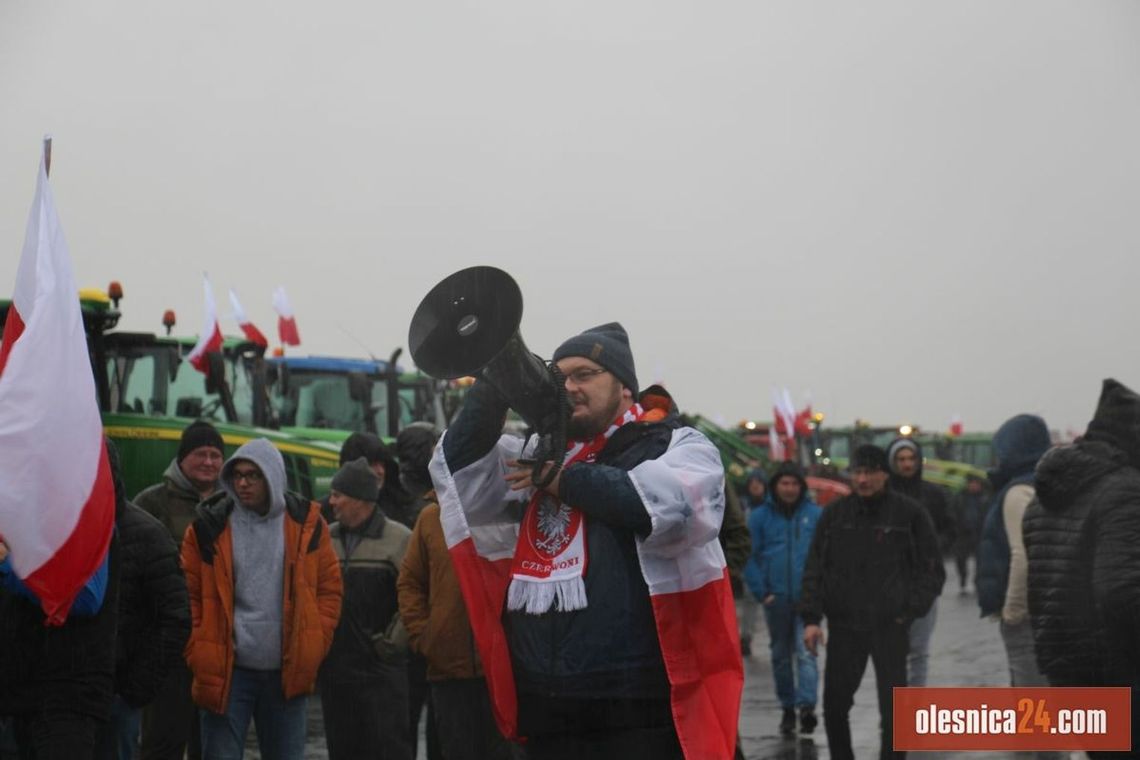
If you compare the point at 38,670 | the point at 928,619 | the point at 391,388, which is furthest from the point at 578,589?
the point at 391,388

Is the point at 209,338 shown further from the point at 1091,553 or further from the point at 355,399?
the point at 1091,553

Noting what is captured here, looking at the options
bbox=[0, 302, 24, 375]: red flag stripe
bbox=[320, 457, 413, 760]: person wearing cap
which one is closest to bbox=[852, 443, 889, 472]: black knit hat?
bbox=[320, 457, 413, 760]: person wearing cap

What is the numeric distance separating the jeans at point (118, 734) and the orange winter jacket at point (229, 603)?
29 centimetres

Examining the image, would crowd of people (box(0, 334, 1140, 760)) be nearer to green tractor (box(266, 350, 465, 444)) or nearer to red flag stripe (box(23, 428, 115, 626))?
red flag stripe (box(23, 428, 115, 626))

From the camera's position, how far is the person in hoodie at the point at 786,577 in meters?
11.1

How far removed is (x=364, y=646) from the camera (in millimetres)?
7867

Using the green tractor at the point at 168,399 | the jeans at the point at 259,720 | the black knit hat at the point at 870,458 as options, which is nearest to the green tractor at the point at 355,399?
the green tractor at the point at 168,399

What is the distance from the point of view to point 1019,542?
8.48 meters

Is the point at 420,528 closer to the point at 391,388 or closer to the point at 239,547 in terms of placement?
the point at 239,547

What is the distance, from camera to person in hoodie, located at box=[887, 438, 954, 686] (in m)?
9.87

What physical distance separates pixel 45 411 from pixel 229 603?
1.95 meters

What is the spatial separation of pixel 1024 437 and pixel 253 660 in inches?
159

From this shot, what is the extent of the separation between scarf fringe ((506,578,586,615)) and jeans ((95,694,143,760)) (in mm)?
2243

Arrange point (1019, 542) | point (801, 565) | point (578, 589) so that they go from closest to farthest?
point (578, 589) → point (1019, 542) → point (801, 565)
